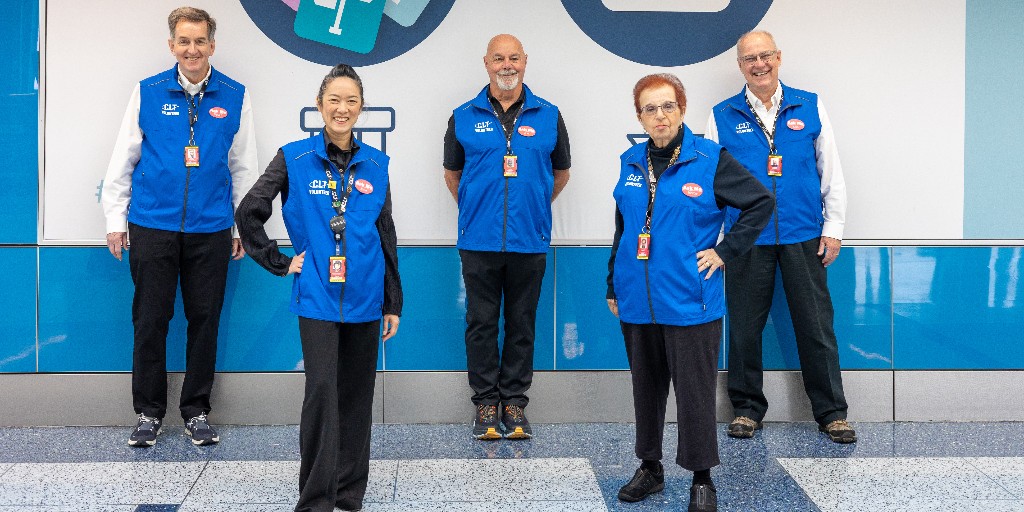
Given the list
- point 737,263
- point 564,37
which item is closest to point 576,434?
point 737,263

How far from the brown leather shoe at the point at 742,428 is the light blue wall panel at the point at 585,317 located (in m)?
0.59

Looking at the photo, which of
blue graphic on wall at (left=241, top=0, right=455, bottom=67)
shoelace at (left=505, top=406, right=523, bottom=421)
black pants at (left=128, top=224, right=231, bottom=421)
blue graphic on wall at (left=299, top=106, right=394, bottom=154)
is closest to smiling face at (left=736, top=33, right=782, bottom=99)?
blue graphic on wall at (left=241, top=0, right=455, bottom=67)

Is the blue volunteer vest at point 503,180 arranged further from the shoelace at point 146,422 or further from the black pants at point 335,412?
the shoelace at point 146,422

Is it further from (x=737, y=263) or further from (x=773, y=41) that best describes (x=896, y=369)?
(x=773, y=41)

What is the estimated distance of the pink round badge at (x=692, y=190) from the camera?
3396 millimetres

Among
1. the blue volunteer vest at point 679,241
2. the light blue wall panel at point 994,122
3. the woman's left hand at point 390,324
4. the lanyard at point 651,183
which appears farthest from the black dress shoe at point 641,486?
the light blue wall panel at point 994,122

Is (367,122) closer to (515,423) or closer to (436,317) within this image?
(436,317)

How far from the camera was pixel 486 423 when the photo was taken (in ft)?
15.1

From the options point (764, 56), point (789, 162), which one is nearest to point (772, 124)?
point (789, 162)

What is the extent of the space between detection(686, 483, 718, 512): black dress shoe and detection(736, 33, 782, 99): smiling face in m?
1.90

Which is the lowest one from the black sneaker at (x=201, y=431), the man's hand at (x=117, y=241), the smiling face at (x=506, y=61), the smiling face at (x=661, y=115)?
the black sneaker at (x=201, y=431)

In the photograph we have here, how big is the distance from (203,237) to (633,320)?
2.03 meters

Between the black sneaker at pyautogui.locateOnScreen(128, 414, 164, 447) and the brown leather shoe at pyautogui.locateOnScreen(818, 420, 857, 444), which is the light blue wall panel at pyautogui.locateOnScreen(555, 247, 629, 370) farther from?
the black sneaker at pyautogui.locateOnScreen(128, 414, 164, 447)

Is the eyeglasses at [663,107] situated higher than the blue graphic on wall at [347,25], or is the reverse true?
the blue graphic on wall at [347,25]
